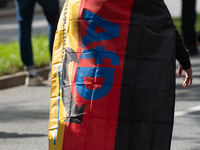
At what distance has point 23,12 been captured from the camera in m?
5.30

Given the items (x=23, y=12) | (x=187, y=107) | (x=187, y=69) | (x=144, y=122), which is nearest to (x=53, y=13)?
(x=23, y=12)

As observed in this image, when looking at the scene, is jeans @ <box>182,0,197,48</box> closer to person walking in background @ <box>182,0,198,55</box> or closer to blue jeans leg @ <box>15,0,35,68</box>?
person walking in background @ <box>182,0,198,55</box>

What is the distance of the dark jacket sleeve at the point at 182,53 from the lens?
8.15 ft

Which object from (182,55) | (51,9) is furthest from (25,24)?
(182,55)

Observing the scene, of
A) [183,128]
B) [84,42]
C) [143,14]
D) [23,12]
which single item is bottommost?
[183,128]

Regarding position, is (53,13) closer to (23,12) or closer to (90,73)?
(23,12)

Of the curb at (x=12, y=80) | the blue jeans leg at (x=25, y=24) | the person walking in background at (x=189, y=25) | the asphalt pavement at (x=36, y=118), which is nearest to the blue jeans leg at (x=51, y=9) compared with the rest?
the blue jeans leg at (x=25, y=24)

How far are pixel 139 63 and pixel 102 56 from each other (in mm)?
217

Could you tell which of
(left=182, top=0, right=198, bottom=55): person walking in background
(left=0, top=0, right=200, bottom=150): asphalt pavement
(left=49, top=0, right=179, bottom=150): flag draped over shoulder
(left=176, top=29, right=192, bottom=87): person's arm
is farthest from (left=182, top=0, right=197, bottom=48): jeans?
(left=49, top=0, right=179, bottom=150): flag draped over shoulder

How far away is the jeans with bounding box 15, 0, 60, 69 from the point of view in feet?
17.3

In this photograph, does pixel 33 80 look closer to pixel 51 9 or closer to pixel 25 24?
pixel 25 24

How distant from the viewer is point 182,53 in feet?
8.39

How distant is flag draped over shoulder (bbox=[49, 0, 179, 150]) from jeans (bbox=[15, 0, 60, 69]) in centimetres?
298

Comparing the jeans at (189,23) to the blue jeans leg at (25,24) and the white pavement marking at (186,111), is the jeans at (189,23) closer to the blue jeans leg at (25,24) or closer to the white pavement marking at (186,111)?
the white pavement marking at (186,111)
